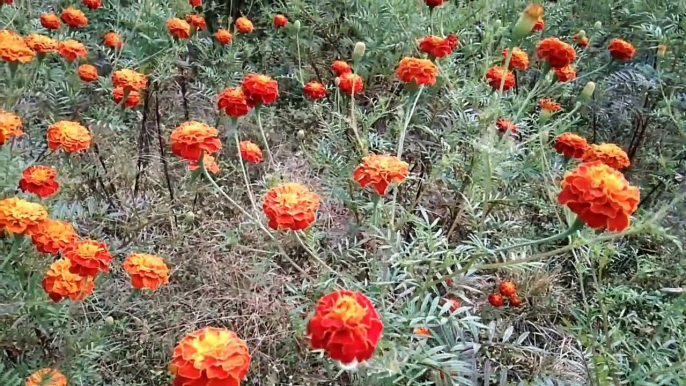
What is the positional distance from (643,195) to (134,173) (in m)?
1.66

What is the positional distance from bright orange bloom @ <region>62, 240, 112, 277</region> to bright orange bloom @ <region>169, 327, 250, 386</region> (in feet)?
1.22

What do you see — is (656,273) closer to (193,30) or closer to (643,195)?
(643,195)

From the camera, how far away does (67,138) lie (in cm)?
145

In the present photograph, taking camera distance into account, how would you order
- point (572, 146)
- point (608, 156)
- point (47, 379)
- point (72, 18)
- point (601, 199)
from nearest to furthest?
point (601, 199)
point (47, 379)
point (608, 156)
point (572, 146)
point (72, 18)

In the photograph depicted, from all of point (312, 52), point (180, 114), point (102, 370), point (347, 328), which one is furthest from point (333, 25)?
point (347, 328)

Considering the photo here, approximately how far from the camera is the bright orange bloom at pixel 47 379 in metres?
1.00

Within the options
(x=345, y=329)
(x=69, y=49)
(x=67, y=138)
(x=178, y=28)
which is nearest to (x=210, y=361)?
(x=345, y=329)

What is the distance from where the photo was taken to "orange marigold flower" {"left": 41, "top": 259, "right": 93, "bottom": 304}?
→ 1.11 metres

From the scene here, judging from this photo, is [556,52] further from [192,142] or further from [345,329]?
[345,329]

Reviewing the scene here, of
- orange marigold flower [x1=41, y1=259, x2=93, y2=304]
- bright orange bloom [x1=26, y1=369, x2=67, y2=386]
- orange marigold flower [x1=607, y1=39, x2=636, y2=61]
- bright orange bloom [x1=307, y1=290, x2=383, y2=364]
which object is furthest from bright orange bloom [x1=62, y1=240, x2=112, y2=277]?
orange marigold flower [x1=607, y1=39, x2=636, y2=61]

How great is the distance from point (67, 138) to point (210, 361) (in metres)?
0.89

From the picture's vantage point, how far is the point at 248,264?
1.76 meters

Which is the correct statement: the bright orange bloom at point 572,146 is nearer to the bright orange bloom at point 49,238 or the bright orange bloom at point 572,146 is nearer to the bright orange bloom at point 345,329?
the bright orange bloom at point 345,329

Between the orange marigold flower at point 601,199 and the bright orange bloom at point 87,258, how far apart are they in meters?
0.80
